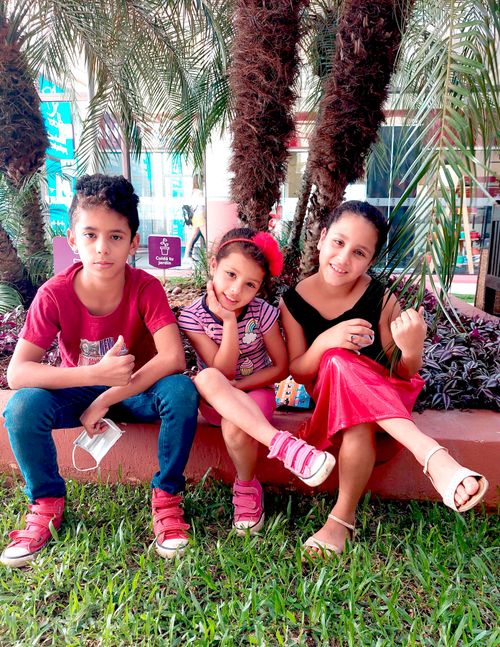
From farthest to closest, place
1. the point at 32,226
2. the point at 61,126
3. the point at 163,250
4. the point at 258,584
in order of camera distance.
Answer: the point at 61,126 → the point at 32,226 → the point at 163,250 → the point at 258,584

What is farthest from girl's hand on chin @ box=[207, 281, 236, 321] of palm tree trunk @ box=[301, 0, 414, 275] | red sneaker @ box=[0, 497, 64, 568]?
palm tree trunk @ box=[301, 0, 414, 275]

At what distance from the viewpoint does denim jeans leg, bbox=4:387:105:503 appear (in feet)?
5.71

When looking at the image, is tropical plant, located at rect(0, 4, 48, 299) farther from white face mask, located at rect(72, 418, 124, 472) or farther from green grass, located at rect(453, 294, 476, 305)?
green grass, located at rect(453, 294, 476, 305)

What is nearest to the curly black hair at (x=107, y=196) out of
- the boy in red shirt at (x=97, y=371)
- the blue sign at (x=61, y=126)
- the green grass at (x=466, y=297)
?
the boy in red shirt at (x=97, y=371)

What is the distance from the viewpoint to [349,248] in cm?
187

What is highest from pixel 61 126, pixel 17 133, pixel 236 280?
pixel 61 126

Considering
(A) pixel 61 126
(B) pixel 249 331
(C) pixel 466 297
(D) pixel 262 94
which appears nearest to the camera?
(B) pixel 249 331

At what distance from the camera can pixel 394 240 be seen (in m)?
1.66

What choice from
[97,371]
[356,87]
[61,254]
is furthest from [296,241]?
[97,371]

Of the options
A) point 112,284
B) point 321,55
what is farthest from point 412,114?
point 321,55

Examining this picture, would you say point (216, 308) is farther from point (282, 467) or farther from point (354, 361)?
point (282, 467)

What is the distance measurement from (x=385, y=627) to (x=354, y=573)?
20 centimetres

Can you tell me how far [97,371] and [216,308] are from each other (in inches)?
19.6

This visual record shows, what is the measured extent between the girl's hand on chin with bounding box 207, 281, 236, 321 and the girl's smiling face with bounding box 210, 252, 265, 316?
0.08 feet
